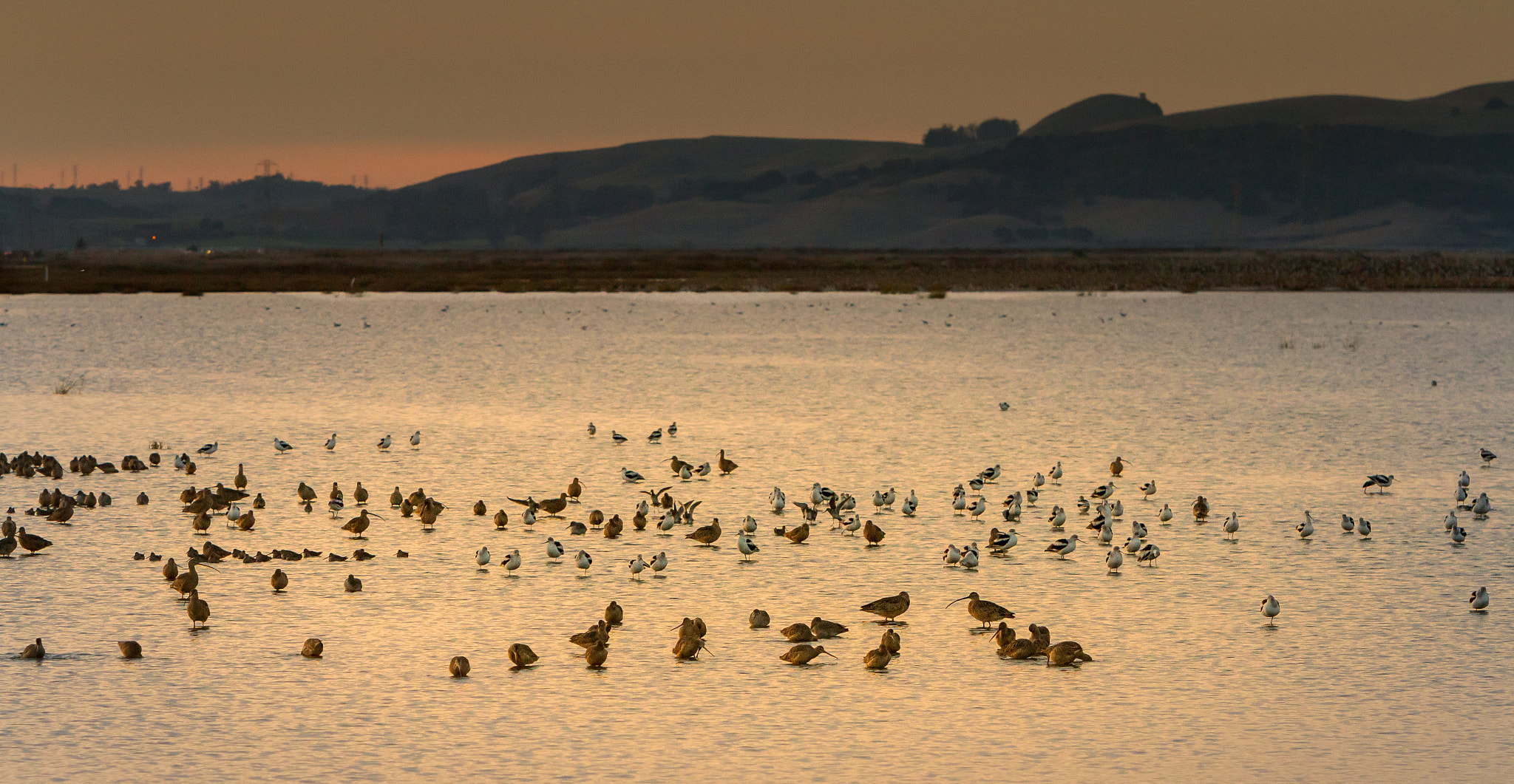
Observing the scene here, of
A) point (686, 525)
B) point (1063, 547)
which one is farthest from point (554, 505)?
point (1063, 547)

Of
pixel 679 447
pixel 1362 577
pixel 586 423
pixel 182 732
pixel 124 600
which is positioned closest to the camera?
pixel 182 732

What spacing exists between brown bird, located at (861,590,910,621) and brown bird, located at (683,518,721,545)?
325 cm

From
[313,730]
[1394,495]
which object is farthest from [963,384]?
[313,730]

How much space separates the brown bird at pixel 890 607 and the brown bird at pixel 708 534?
325cm

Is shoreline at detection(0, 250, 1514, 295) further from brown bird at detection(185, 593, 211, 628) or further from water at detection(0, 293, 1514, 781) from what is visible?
brown bird at detection(185, 593, 211, 628)

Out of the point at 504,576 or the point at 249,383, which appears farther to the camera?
the point at 249,383

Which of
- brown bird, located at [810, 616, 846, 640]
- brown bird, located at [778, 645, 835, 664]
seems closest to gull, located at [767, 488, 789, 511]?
brown bird, located at [810, 616, 846, 640]

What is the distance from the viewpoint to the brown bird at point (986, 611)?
36.8 feet

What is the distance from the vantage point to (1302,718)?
905 centimetres

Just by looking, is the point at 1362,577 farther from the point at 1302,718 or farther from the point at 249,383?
the point at 249,383

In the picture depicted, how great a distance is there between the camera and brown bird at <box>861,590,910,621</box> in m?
11.2

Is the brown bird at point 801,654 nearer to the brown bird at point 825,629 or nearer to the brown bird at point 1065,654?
the brown bird at point 825,629

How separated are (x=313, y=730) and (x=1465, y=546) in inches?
413

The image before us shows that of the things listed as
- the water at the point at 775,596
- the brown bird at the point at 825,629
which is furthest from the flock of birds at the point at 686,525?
the water at the point at 775,596
